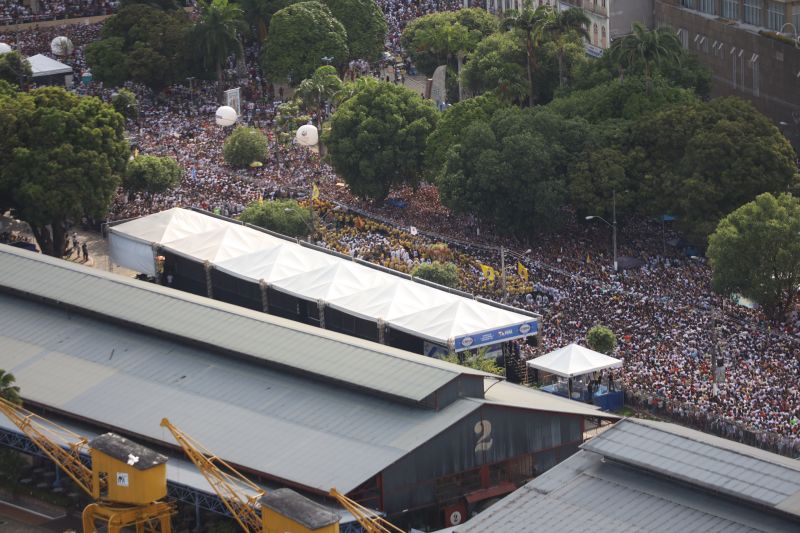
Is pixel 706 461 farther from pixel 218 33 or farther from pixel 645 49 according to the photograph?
pixel 218 33

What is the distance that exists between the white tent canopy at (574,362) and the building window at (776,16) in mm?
48540

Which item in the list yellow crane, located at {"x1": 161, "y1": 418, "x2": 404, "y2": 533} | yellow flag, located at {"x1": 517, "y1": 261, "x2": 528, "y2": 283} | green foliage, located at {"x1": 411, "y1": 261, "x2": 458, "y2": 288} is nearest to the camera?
yellow crane, located at {"x1": 161, "y1": 418, "x2": 404, "y2": 533}

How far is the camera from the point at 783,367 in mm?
104188

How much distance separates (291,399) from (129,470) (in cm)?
1043

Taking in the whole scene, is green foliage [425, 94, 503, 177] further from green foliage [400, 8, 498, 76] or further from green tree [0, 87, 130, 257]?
green foliage [400, 8, 498, 76]

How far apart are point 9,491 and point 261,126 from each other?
2758 inches

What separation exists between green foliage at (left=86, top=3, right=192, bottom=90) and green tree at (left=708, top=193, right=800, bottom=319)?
226 ft

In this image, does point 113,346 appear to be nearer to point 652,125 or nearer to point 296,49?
point 652,125

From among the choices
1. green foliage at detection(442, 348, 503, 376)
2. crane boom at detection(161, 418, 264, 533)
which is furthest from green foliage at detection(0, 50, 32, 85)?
crane boom at detection(161, 418, 264, 533)

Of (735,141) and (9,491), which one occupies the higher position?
(735,141)

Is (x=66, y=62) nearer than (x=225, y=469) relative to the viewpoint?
No

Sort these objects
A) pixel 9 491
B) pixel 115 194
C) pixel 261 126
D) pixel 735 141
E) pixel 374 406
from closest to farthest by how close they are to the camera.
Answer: pixel 374 406 < pixel 9 491 < pixel 735 141 < pixel 115 194 < pixel 261 126

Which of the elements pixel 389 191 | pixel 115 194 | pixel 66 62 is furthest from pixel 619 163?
pixel 66 62

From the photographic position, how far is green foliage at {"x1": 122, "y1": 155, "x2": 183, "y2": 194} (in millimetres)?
140125
